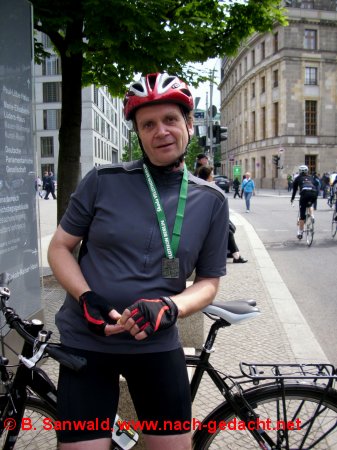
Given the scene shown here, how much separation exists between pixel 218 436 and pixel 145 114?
4.91ft

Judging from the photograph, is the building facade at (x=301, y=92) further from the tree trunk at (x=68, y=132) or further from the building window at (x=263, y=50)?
the tree trunk at (x=68, y=132)

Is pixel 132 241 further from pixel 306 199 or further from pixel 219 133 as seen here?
pixel 219 133

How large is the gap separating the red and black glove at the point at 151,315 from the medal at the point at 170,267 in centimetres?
16

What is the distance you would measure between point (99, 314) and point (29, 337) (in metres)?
0.40

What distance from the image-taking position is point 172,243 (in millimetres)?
1779

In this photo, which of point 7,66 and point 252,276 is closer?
point 7,66

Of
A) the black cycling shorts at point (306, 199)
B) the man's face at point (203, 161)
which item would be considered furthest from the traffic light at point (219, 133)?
the man's face at point (203, 161)

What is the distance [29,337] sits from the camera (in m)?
1.89

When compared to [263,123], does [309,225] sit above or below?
below

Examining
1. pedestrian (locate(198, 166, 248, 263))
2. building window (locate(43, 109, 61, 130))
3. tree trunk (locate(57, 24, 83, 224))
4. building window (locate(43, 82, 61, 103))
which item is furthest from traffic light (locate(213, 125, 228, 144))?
building window (locate(43, 109, 61, 130))

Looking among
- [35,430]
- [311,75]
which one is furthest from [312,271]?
[311,75]

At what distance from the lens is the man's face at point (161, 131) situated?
6.08ft

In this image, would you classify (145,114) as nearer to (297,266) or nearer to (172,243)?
(172,243)

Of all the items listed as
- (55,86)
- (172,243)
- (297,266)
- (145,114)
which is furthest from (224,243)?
(55,86)
